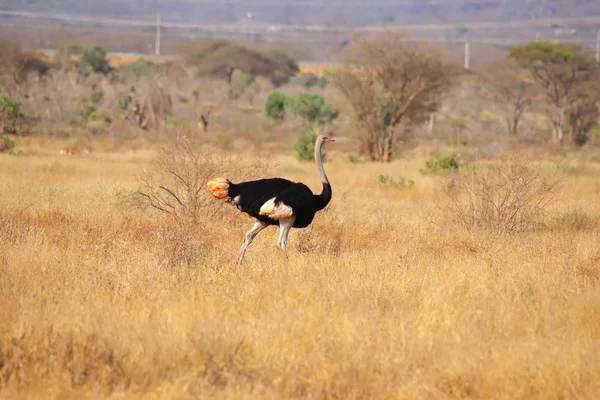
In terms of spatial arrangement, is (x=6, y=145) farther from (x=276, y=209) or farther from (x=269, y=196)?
(x=276, y=209)

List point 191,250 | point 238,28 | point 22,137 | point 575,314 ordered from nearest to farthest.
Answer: point 575,314 < point 191,250 < point 22,137 < point 238,28

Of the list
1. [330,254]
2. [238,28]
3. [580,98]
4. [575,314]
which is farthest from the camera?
[238,28]

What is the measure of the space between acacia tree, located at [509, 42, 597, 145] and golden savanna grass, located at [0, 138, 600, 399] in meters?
26.8

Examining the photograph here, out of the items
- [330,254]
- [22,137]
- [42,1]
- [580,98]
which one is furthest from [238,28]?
[330,254]

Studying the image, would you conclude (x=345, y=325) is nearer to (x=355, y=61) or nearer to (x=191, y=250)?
(x=191, y=250)

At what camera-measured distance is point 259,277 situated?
8.19 metres

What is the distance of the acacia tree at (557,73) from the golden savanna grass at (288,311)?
26.8 m

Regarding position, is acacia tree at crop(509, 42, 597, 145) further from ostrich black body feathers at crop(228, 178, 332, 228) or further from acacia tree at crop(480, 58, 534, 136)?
ostrich black body feathers at crop(228, 178, 332, 228)

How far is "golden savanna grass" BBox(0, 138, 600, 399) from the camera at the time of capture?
5.72 m

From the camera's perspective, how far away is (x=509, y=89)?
44.0m

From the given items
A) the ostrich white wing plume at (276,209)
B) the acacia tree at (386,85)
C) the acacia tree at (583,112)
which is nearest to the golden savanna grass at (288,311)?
the ostrich white wing plume at (276,209)

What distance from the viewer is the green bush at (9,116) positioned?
2408cm

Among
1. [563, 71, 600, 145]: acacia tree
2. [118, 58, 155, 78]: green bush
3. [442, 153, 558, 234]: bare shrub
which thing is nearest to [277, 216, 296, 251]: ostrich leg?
[442, 153, 558, 234]: bare shrub

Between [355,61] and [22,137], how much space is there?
926 centimetres
